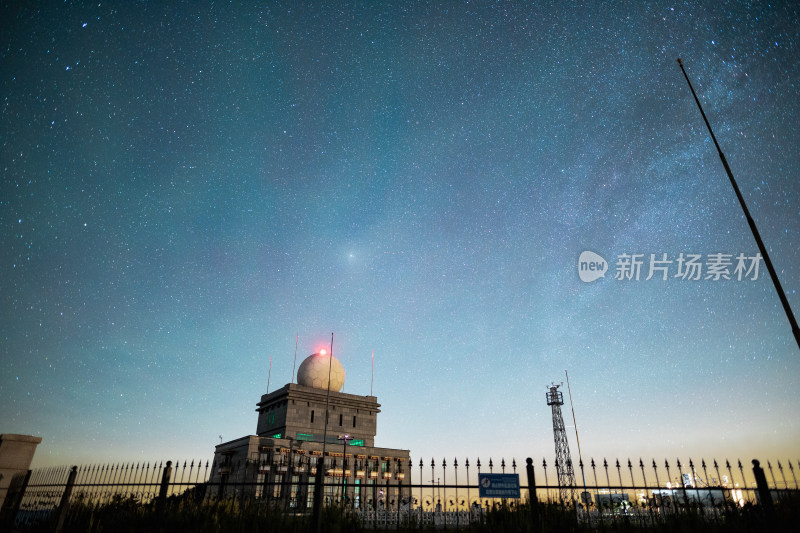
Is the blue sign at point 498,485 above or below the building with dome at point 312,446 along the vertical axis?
below

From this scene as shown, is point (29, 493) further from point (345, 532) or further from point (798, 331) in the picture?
point (798, 331)

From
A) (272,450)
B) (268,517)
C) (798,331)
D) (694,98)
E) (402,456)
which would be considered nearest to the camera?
(798,331)

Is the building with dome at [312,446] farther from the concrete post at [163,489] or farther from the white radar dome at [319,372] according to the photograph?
the concrete post at [163,489]

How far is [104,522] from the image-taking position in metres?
13.2

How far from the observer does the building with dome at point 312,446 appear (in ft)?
140

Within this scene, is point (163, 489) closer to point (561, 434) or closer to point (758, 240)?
point (758, 240)


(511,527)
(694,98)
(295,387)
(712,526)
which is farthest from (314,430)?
(694,98)

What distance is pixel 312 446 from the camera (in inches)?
1889

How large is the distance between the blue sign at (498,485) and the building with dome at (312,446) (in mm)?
28658

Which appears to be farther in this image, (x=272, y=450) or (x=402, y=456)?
(x=402, y=456)

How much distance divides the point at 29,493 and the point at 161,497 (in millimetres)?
7368

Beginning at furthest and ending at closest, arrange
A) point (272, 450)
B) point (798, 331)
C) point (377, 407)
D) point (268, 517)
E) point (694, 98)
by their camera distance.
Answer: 1. point (377, 407)
2. point (272, 450)
3. point (694, 98)
4. point (268, 517)
5. point (798, 331)

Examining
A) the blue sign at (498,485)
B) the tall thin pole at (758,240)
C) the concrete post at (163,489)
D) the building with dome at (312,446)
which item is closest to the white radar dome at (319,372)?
the building with dome at (312,446)

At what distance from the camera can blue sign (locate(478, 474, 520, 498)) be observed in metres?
10.9
